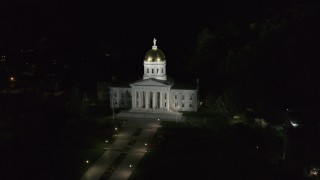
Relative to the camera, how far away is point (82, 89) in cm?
7594

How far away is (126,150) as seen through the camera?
44.1m

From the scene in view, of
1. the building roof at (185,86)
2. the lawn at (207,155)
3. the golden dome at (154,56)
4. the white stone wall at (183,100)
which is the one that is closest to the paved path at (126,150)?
the lawn at (207,155)

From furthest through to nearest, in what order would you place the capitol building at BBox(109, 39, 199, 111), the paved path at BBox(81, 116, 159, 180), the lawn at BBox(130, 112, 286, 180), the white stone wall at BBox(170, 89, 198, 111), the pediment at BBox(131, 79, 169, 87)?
the white stone wall at BBox(170, 89, 198, 111), the capitol building at BBox(109, 39, 199, 111), the pediment at BBox(131, 79, 169, 87), the lawn at BBox(130, 112, 286, 180), the paved path at BBox(81, 116, 159, 180)

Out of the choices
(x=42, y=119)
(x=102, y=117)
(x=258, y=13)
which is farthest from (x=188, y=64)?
(x=42, y=119)

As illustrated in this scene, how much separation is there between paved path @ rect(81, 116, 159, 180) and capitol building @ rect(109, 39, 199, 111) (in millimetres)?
4484

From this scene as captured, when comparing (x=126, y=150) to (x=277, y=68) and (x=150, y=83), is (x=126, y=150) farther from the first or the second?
(x=277, y=68)

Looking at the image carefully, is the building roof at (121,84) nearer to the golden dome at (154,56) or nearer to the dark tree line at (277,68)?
the golden dome at (154,56)

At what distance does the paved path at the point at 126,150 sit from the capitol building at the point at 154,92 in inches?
177

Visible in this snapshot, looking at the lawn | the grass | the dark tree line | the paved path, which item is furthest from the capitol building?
the grass

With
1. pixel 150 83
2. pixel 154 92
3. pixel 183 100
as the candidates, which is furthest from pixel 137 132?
pixel 183 100

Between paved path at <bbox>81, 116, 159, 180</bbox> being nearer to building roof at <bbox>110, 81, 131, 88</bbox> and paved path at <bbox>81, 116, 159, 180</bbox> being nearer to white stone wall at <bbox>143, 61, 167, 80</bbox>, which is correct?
building roof at <bbox>110, 81, 131, 88</bbox>

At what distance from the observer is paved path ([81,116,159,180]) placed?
37406 mm

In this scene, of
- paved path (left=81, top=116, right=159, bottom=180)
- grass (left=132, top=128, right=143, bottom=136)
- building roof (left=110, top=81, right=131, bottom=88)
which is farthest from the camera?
building roof (left=110, top=81, right=131, bottom=88)

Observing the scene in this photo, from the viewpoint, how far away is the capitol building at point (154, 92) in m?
60.9
